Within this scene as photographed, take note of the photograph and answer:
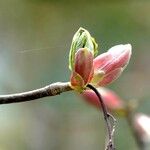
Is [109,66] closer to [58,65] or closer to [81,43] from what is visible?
[81,43]

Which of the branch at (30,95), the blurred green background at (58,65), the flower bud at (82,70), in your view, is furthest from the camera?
the blurred green background at (58,65)

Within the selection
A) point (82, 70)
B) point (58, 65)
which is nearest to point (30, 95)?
point (82, 70)

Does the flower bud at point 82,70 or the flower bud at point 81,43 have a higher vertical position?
the flower bud at point 81,43

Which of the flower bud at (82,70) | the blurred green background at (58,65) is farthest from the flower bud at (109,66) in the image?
the blurred green background at (58,65)

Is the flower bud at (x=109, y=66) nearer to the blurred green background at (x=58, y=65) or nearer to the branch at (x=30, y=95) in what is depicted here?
the branch at (x=30, y=95)

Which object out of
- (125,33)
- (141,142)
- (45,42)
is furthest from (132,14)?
(141,142)

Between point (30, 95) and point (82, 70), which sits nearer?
point (30, 95)

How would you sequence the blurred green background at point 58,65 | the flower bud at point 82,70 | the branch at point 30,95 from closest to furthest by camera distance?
the branch at point 30,95, the flower bud at point 82,70, the blurred green background at point 58,65

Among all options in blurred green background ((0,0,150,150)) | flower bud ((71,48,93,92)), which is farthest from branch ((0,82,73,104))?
blurred green background ((0,0,150,150))

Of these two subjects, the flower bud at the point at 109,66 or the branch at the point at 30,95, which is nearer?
the branch at the point at 30,95
